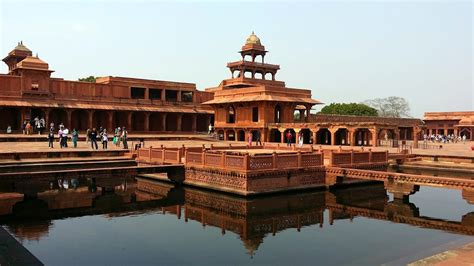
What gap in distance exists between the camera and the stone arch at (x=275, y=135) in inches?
1577

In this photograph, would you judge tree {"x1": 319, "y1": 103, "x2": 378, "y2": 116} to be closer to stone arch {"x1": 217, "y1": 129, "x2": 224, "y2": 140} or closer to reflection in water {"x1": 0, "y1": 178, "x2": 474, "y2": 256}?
stone arch {"x1": 217, "y1": 129, "x2": 224, "y2": 140}

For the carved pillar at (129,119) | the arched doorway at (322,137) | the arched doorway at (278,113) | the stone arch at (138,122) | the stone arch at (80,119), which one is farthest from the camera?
the stone arch at (138,122)

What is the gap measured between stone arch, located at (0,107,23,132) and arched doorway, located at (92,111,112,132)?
273 inches

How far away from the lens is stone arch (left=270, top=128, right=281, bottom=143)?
4006 cm

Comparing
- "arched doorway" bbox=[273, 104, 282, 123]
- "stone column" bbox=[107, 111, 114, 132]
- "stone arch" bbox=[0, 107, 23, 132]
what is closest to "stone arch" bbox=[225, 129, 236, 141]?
"arched doorway" bbox=[273, 104, 282, 123]

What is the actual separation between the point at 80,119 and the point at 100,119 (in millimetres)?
2175

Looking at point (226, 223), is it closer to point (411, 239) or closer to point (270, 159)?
point (270, 159)

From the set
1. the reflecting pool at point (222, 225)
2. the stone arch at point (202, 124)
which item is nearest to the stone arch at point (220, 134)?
the stone arch at point (202, 124)

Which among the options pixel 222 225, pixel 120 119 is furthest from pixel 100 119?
pixel 222 225

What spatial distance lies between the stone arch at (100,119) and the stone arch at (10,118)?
6.93 metres

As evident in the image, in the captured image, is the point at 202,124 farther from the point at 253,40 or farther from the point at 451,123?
the point at 451,123

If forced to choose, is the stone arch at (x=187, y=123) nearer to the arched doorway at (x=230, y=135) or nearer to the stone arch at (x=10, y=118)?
the arched doorway at (x=230, y=135)

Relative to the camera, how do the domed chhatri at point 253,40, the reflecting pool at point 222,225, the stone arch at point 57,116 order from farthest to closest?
the domed chhatri at point 253,40, the stone arch at point 57,116, the reflecting pool at point 222,225

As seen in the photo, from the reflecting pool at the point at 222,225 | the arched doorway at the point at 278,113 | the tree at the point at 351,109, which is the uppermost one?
the tree at the point at 351,109
